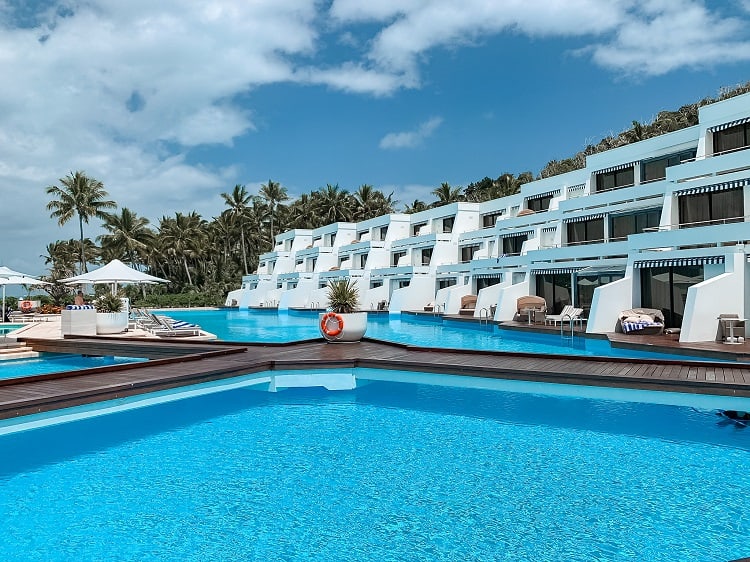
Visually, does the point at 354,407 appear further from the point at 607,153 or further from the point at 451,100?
the point at 451,100

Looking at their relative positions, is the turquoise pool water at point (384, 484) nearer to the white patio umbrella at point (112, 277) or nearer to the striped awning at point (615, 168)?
the white patio umbrella at point (112, 277)

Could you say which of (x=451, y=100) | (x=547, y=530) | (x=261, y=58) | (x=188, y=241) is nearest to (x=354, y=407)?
(x=547, y=530)

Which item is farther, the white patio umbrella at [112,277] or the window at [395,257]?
the window at [395,257]

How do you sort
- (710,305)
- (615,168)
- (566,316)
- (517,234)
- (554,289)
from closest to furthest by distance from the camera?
(710,305), (566,316), (615,168), (554,289), (517,234)

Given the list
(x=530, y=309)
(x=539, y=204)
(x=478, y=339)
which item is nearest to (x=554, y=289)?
(x=530, y=309)

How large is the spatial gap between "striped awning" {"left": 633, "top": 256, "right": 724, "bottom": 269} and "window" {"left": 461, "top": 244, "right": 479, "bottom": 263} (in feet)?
62.6

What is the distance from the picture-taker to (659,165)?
26.1 meters

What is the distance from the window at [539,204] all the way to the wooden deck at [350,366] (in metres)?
23.2

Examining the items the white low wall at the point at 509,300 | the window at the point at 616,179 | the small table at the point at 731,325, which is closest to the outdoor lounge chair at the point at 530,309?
the white low wall at the point at 509,300

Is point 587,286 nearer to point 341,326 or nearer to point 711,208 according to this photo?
point 711,208

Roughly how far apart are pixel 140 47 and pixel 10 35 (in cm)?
566

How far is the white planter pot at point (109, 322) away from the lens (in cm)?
2070

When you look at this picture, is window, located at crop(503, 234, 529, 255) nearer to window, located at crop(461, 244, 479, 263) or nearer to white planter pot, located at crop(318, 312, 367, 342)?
window, located at crop(461, 244, 479, 263)

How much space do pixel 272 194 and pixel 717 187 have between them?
191ft
